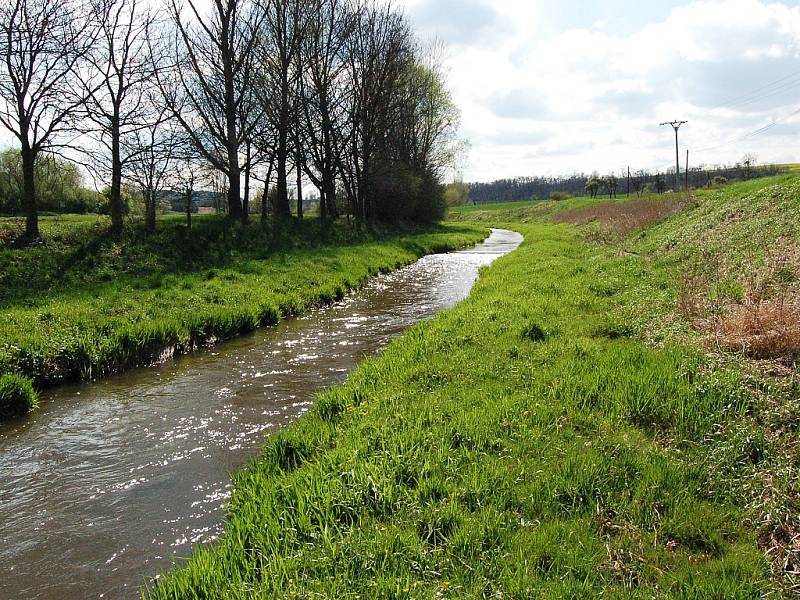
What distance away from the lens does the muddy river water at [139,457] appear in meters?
3.72

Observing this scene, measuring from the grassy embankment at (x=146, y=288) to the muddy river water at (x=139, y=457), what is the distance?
58 cm

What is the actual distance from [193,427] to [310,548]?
3420mm

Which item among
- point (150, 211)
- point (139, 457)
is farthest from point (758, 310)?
point (150, 211)

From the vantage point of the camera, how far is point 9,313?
9.37m

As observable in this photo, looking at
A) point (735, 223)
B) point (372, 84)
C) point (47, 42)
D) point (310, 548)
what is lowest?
point (310, 548)

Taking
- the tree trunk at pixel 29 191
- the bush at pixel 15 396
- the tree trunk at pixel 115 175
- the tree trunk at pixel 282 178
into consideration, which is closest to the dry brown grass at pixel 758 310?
the bush at pixel 15 396

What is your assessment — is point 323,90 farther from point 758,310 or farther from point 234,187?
point 758,310

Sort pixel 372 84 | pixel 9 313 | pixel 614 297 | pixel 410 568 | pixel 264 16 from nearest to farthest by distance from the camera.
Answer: pixel 410 568
pixel 9 313
pixel 614 297
pixel 264 16
pixel 372 84

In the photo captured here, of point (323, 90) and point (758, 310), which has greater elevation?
point (323, 90)

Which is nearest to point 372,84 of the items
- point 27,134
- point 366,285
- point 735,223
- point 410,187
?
point 410,187

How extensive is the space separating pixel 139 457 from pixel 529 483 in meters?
4.20

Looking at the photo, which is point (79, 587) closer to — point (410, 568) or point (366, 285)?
point (410, 568)

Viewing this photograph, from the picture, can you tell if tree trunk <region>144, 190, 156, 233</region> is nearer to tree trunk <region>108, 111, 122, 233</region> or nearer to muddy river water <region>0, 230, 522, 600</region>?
tree trunk <region>108, 111, 122, 233</region>

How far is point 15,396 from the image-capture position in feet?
21.6
